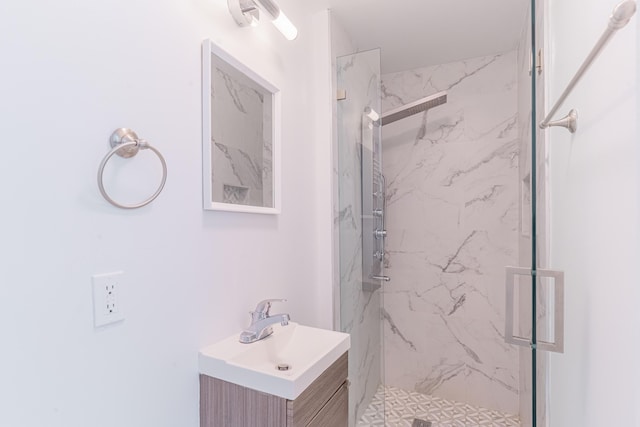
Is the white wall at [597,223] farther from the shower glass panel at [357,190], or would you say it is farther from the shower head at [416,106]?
the shower head at [416,106]

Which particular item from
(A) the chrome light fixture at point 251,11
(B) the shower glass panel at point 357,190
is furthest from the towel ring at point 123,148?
(B) the shower glass panel at point 357,190

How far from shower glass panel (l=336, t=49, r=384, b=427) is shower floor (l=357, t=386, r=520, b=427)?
173mm

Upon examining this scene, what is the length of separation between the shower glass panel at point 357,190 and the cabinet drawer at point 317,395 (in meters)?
0.67

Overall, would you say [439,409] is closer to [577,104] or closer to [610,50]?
[577,104]

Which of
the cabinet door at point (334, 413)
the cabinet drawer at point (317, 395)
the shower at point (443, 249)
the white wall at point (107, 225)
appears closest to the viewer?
the white wall at point (107, 225)

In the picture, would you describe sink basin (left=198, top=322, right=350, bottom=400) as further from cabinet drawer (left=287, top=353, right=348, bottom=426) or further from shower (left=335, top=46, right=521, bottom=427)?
shower (left=335, top=46, right=521, bottom=427)

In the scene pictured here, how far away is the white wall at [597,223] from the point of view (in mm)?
696

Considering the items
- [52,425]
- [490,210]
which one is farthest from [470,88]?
[52,425]

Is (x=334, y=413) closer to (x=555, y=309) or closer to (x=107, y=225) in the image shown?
(x=555, y=309)

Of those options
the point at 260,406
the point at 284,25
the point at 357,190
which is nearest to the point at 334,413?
the point at 260,406

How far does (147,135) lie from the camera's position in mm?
940

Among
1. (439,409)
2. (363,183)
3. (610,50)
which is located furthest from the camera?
(439,409)

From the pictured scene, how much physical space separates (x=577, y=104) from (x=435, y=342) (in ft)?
6.84

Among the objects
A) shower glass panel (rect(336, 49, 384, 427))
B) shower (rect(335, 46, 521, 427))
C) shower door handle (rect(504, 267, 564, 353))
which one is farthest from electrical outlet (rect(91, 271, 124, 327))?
shower (rect(335, 46, 521, 427))
